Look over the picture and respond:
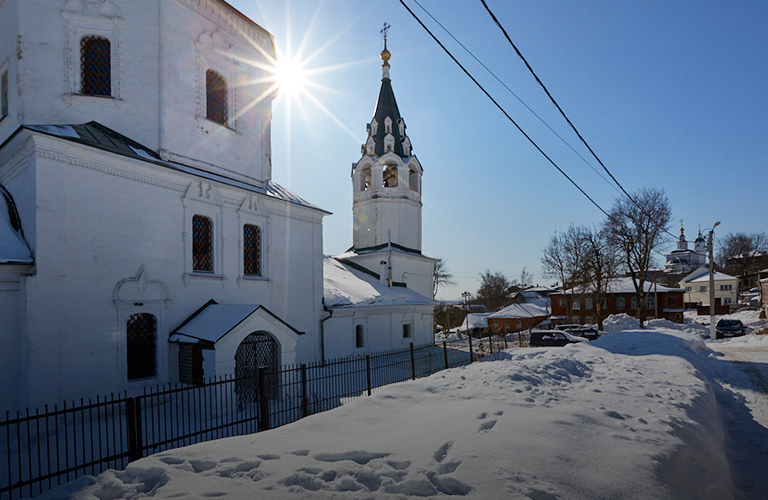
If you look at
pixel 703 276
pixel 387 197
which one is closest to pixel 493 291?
pixel 703 276

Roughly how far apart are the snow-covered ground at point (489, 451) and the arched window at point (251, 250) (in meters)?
9.21

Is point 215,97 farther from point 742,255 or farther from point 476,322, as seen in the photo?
point 742,255

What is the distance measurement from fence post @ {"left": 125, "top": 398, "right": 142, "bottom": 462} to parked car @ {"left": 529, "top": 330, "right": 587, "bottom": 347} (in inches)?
829

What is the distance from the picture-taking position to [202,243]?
13.9m

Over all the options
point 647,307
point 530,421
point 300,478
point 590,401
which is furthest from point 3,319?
Answer: point 647,307

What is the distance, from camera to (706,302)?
204 feet

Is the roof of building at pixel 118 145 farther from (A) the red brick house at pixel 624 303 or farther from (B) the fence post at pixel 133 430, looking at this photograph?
(A) the red brick house at pixel 624 303

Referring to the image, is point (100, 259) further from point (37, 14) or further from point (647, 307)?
point (647, 307)

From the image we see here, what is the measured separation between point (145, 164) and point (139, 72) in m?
3.81

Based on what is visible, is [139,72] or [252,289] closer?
[139,72]

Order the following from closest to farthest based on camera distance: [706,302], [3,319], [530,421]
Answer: [530,421] → [3,319] → [706,302]

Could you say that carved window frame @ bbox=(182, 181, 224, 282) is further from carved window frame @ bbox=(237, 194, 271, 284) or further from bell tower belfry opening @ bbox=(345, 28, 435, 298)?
bell tower belfry opening @ bbox=(345, 28, 435, 298)

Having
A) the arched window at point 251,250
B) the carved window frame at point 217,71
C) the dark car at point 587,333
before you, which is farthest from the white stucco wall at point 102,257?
the dark car at point 587,333

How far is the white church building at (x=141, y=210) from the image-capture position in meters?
9.89
